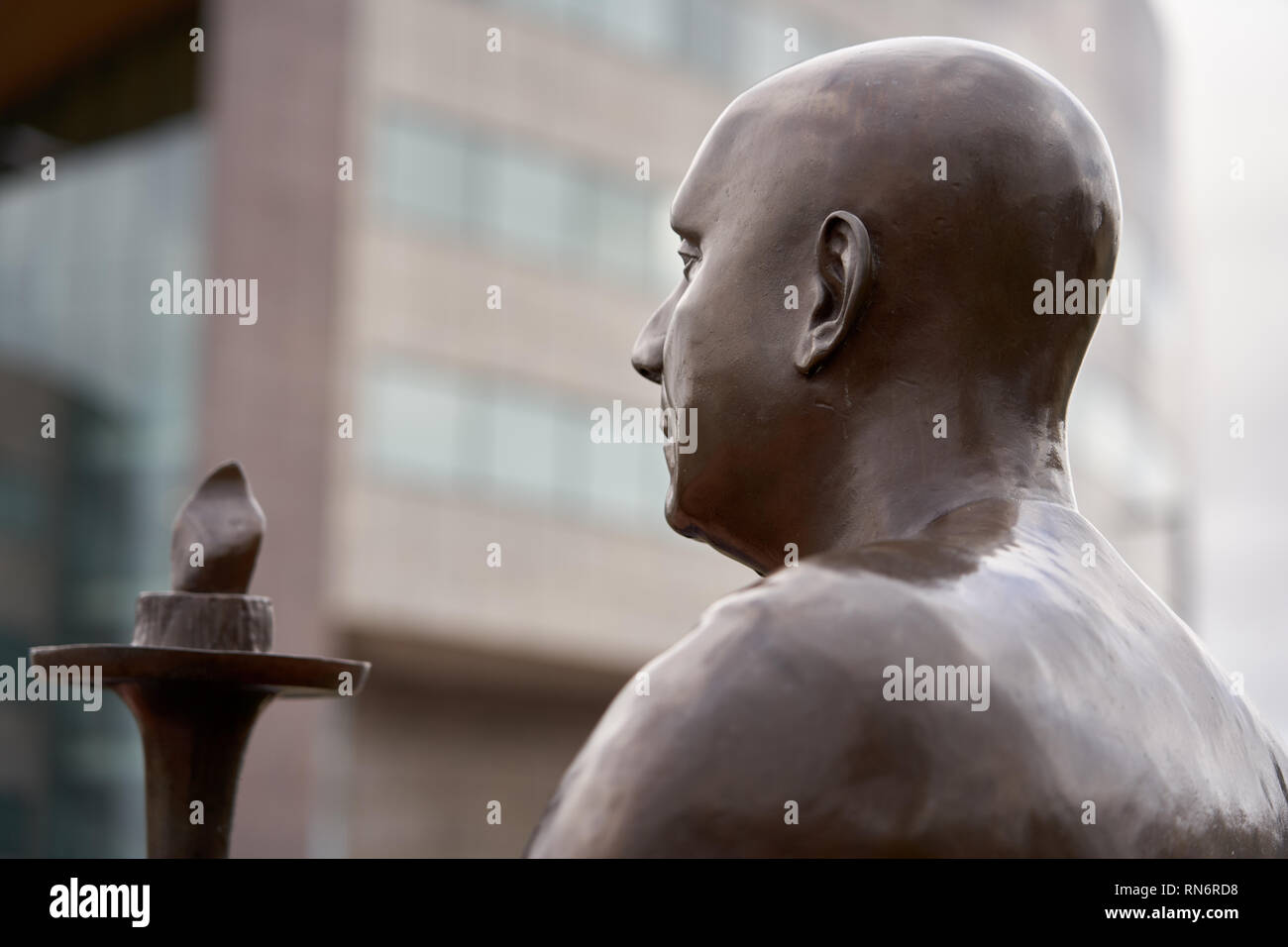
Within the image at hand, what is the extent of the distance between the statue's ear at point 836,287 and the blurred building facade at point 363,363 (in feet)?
63.2

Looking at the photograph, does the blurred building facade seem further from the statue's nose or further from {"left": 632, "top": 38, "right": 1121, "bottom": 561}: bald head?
{"left": 632, "top": 38, "right": 1121, "bottom": 561}: bald head

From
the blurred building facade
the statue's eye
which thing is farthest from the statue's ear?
the blurred building facade

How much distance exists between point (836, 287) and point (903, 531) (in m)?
0.32

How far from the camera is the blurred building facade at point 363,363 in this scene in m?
22.5

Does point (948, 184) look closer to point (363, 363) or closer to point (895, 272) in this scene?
point (895, 272)

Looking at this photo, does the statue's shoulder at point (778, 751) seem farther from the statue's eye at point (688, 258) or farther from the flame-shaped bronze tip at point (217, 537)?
the flame-shaped bronze tip at point (217, 537)

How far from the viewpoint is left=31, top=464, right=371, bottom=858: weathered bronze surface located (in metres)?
2.58

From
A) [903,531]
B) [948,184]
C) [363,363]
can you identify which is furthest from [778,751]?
[363,363]

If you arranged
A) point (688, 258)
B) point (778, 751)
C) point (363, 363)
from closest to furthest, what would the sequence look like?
point (778, 751) → point (688, 258) → point (363, 363)

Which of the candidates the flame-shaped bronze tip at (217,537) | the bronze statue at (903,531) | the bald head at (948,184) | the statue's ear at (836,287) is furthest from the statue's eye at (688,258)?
the flame-shaped bronze tip at (217,537)

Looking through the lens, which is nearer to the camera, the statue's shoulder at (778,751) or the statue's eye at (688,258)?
the statue's shoulder at (778,751)

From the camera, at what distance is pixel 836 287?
89.3 inches
